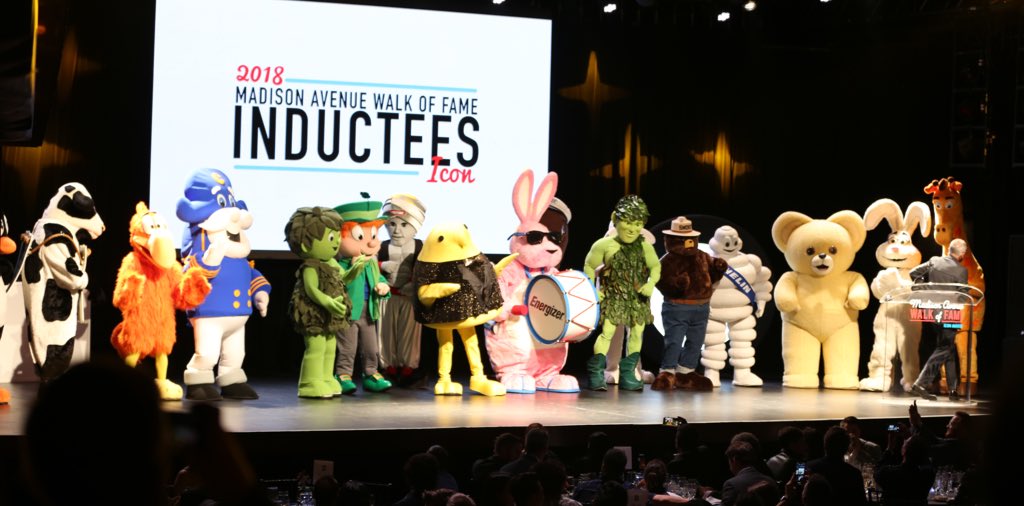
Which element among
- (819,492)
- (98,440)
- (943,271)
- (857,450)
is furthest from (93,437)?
(943,271)

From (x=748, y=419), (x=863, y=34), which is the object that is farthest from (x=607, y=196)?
(x=748, y=419)

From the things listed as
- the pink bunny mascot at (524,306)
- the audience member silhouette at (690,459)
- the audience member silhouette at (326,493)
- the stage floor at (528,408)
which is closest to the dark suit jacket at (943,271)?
the stage floor at (528,408)

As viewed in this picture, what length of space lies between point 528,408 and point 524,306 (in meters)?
0.98

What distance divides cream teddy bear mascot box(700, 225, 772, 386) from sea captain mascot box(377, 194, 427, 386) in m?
2.16

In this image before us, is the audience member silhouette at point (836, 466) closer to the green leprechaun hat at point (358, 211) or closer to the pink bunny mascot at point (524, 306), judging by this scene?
the pink bunny mascot at point (524, 306)

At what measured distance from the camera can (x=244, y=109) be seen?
865 cm

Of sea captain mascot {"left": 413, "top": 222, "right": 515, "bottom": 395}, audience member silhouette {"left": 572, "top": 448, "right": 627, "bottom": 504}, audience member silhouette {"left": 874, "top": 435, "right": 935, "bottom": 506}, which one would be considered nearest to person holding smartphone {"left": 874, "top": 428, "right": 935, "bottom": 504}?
audience member silhouette {"left": 874, "top": 435, "right": 935, "bottom": 506}

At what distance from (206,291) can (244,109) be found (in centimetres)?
235

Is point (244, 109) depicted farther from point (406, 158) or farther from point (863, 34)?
point (863, 34)

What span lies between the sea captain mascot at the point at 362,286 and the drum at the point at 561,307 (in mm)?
946

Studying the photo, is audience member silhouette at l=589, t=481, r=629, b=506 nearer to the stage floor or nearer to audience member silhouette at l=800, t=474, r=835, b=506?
audience member silhouette at l=800, t=474, r=835, b=506

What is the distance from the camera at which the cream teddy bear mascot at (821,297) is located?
28.2 feet

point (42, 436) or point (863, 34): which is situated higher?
point (863, 34)

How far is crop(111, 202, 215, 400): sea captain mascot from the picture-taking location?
6477 mm
